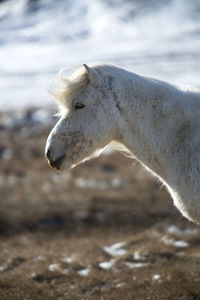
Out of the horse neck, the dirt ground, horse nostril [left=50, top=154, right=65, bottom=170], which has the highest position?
the horse neck

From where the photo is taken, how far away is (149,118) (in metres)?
4.41

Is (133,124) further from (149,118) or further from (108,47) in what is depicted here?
(108,47)

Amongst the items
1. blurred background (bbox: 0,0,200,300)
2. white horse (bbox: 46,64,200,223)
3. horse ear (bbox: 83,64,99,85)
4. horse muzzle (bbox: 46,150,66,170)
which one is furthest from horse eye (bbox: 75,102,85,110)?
horse muzzle (bbox: 46,150,66,170)

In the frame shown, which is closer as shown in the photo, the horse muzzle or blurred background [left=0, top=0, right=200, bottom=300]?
the horse muzzle

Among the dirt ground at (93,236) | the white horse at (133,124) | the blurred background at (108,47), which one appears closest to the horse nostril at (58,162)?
the white horse at (133,124)

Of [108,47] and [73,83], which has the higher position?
[108,47]

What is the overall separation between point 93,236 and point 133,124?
601cm

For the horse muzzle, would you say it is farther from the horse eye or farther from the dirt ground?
the dirt ground

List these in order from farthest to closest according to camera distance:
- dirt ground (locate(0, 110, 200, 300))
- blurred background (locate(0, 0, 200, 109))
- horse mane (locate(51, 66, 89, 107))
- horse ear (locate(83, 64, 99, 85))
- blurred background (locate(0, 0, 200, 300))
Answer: blurred background (locate(0, 0, 200, 109)) → blurred background (locate(0, 0, 200, 300)) → dirt ground (locate(0, 110, 200, 300)) → horse mane (locate(51, 66, 89, 107)) → horse ear (locate(83, 64, 99, 85))

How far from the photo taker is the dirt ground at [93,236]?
621cm

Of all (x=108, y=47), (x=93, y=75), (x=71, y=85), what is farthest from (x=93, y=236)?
(x=108, y=47)

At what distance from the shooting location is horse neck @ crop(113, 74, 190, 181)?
4383 mm

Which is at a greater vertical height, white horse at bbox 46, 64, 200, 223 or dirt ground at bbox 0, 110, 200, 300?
white horse at bbox 46, 64, 200, 223

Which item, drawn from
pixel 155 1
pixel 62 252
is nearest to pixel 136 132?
pixel 62 252
